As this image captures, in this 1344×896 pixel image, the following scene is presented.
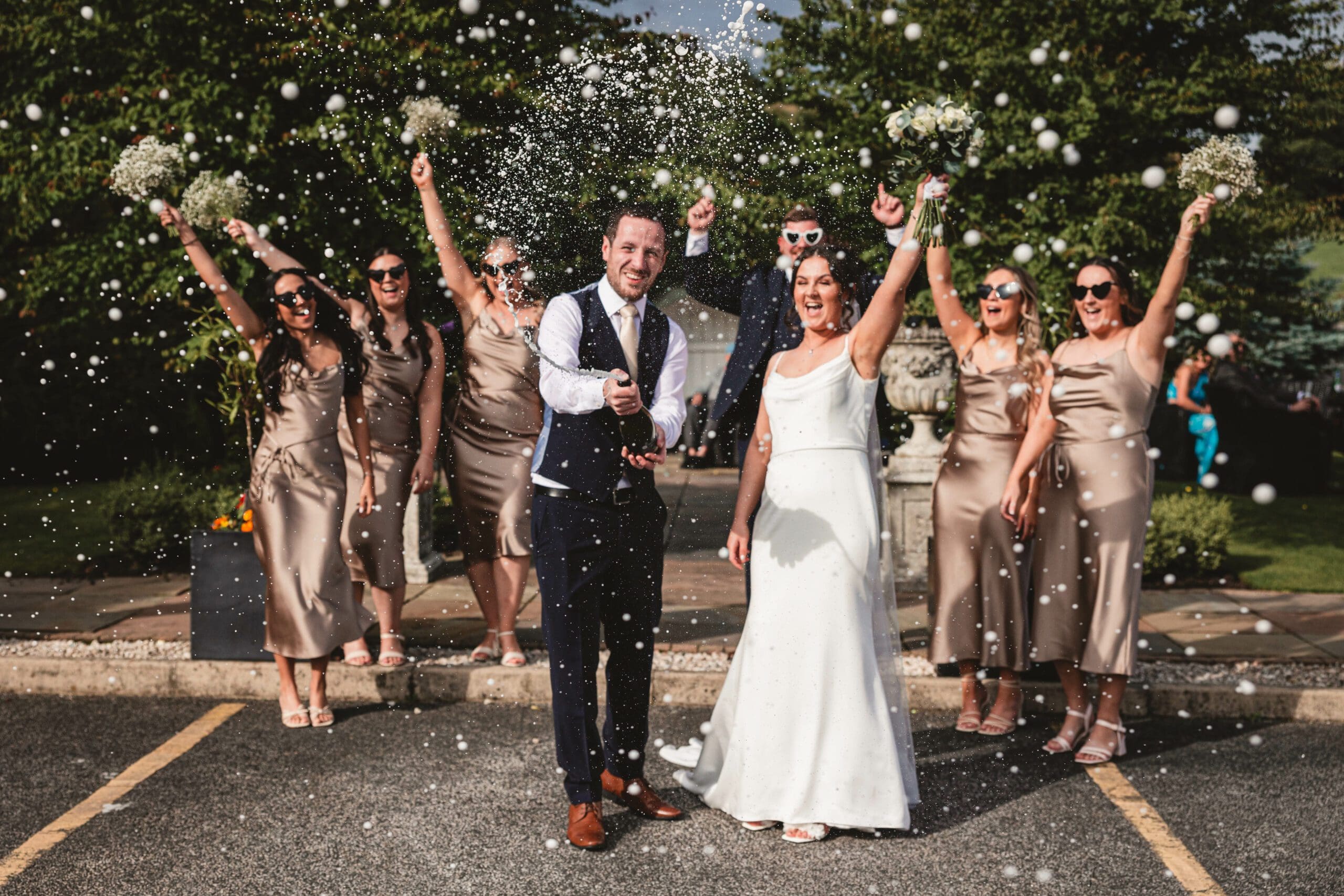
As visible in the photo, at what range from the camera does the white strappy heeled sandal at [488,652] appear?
21.7 feet

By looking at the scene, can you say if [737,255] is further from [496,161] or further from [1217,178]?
[1217,178]

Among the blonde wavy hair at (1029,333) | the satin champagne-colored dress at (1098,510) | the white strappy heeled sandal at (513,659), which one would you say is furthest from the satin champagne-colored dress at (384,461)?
the satin champagne-colored dress at (1098,510)

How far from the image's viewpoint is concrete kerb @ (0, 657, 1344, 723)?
6.20m

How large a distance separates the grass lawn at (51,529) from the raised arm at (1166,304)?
8.04 m

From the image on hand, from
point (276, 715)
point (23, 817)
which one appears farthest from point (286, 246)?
point (23, 817)

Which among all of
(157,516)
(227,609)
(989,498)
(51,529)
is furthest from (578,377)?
(51,529)

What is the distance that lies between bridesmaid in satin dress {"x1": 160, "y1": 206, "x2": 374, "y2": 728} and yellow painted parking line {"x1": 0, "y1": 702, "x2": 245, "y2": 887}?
0.41 meters

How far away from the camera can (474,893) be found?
12.7 ft

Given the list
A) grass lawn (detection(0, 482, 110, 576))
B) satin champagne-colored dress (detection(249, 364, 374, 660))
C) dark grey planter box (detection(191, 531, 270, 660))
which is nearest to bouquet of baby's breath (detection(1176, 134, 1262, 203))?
satin champagne-colored dress (detection(249, 364, 374, 660))

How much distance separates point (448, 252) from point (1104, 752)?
3613mm

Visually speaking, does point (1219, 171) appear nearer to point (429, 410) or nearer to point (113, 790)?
point (429, 410)

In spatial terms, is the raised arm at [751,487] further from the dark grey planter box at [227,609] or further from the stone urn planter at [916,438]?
the stone urn planter at [916,438]

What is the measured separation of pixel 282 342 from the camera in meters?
5.78

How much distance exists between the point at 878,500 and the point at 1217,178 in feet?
6.31
